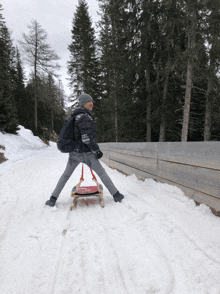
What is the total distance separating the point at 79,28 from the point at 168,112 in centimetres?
1951

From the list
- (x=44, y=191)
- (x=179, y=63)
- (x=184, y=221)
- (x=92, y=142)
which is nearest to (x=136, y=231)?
(x=184, y=221)

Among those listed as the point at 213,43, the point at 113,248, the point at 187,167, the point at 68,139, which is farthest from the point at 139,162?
the point at 213,43

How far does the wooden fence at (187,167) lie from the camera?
7.81 feet

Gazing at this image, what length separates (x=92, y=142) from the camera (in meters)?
2.93

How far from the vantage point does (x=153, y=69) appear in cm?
1407

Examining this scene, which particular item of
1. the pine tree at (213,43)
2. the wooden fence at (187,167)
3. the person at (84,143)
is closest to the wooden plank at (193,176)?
the wooden fence at (187,167)

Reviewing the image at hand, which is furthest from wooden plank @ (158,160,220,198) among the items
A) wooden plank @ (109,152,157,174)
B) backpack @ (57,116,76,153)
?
backpack @ (57,116,76,153)

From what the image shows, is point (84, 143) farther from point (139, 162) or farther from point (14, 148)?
point (14, 148)

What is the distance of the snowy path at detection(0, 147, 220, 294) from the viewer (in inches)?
57.3

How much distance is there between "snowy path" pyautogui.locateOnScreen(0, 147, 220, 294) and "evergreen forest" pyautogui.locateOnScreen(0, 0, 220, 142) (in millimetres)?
9154

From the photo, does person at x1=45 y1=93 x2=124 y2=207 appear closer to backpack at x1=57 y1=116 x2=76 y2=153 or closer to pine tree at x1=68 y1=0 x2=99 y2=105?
backpack at x1=57 y1=116 x2=76 y2=153

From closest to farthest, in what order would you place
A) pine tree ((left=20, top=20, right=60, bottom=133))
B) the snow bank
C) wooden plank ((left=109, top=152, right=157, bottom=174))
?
wooden plank ((left=109, top=152, right=157, bottom=174)), the snow bank, pine tree ((left=20, top=20, right=60, bottom=133))

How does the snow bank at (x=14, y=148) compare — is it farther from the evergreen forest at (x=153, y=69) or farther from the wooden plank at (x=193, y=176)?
the wooden plank at (x=193, y=176)

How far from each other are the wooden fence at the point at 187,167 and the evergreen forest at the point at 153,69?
7.40 m
